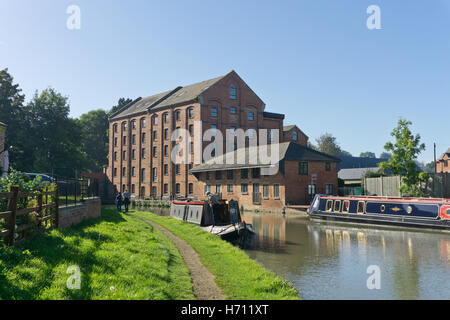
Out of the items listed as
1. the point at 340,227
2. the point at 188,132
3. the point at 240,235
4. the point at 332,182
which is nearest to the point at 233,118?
the point at 188,132

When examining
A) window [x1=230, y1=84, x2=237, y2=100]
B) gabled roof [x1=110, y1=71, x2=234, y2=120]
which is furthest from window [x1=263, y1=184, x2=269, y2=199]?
window [x1=230, y1=84, x2=237, y2=100]

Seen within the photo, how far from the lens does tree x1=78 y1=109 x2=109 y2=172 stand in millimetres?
74812

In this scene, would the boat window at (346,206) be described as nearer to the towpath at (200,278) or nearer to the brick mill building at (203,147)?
the brick mill building at (203,147)

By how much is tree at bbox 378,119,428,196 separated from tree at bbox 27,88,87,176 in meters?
38.4

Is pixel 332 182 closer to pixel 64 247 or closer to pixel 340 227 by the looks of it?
pixel 340 227

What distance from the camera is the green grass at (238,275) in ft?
24.9

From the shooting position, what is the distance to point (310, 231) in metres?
21.8

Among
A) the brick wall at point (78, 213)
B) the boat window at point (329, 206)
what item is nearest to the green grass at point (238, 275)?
the brick wall at point (78, 213)

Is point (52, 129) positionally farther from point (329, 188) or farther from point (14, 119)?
point (329, 188)

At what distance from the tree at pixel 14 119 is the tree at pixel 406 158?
3976 cm

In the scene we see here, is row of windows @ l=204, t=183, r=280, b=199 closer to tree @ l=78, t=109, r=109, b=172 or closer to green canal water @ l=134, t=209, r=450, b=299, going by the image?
green canal water @ l=134, t=209, r=450, b=299

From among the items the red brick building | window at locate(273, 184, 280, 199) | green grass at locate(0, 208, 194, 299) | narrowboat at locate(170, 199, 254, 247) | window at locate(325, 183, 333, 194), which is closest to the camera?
green grass at locate(0, 208, 194, 299)

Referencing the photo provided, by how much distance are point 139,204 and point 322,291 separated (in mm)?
40575
